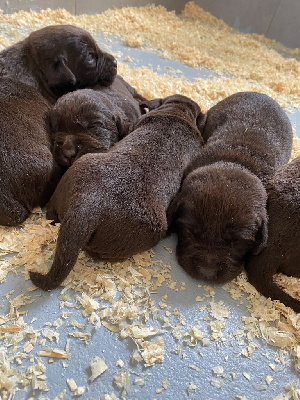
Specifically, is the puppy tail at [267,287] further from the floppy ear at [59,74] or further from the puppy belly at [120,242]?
the floppy ear at [59,74]

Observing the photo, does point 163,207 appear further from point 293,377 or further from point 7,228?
point 293,377

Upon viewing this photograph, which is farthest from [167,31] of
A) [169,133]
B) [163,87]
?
[169,133]

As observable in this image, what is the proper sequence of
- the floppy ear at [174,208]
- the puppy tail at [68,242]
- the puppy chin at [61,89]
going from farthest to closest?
the puppy chin at [61,89] < the floppy ear at [174,208] < the puppy tail at [68,242]

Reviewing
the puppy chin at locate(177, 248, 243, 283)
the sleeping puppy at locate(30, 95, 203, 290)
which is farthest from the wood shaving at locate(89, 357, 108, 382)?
the puppy chin at locate(177, 248, 243, 283)

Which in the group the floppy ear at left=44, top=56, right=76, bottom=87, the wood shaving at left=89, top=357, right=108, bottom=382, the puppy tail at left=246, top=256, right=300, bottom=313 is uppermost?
the floppy ear at left=44, top=56, right=76, bottom=87

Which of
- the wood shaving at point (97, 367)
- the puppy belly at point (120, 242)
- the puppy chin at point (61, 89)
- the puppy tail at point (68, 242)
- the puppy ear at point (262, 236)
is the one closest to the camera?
the wood shaving at point (97, 367)

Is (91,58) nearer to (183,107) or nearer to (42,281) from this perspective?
(183,107)

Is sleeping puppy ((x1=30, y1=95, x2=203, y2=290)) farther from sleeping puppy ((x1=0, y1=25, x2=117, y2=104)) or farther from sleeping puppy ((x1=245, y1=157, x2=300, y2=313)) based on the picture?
sleeping puppy ((x1=0, y1=25, x2=117, y2=104))

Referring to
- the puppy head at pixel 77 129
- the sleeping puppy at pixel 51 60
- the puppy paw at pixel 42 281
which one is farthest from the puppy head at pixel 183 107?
the puppy paw at pixel 42 281
